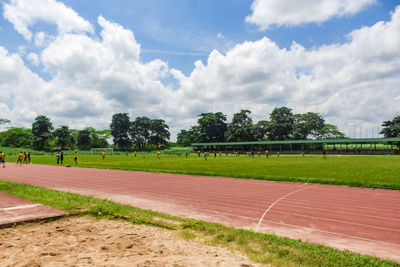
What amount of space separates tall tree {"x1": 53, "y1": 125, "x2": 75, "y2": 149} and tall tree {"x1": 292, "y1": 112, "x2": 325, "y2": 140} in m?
78.7

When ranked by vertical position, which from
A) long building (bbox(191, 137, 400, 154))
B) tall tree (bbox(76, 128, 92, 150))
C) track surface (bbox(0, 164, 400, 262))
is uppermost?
tall tree (bbox(76, 128, 92, 150))

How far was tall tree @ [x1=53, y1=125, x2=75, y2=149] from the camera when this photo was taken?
298ft

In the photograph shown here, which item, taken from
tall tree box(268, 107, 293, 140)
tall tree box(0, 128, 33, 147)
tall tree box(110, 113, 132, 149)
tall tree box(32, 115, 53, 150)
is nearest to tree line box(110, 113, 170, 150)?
tall tree box(110, 113, 132, 149)

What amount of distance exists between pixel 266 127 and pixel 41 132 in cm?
7843

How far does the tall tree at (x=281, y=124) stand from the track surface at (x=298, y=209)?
72.3 m

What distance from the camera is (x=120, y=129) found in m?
98.6

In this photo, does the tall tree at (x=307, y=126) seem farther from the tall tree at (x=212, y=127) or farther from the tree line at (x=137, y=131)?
the tree line at (x=137, y=131)

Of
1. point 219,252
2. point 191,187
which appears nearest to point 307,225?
point 219,252

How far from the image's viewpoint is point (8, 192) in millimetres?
10312

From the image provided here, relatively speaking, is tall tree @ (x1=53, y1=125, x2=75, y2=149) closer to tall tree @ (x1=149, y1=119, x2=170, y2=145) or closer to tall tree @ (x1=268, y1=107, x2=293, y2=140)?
tall tree @ (x1=149, y1=119, x2=170, y2=145)

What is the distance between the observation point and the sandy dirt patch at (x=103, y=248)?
13.2 feet

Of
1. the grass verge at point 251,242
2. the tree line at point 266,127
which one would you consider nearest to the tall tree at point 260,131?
the tree line at point 266,127

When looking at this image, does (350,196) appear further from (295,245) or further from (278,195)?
(295,245)

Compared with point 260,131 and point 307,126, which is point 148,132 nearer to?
point 260,131
